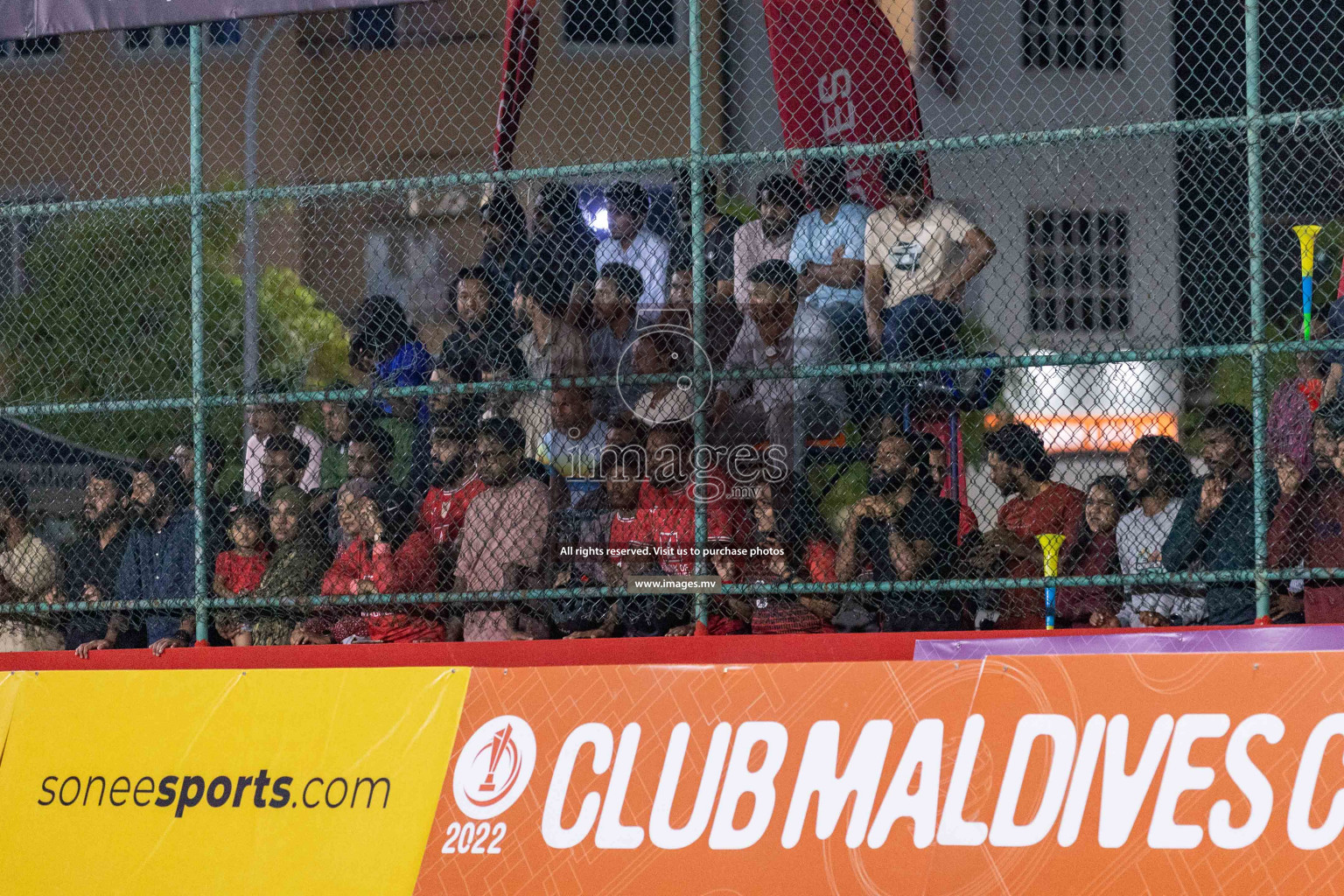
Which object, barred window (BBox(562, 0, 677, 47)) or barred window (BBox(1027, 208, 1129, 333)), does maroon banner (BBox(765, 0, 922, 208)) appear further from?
barred window (BBox(1027, 208, 1129, 333))

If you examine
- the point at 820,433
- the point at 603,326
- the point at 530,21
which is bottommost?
the point at 820,433

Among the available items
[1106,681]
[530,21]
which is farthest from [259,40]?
[1106,681]

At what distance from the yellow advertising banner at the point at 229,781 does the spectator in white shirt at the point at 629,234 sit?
85.7 inches

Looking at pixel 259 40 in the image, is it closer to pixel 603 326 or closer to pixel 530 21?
pixel 530 21

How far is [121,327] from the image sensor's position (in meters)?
6.48

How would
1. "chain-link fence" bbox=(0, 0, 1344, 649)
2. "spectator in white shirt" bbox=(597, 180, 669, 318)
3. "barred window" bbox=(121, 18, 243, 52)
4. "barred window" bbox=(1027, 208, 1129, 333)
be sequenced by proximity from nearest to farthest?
1. "chain-link fence" bbox=(0, 0, 1344, 649)
2. "spectator in white shirt" bbox=(597, 180, 669, 318)
3. "barred window" bbox=(121, 18, 243, 52)
4. "barred window" bbox=(1027, 208, 1129, 333)

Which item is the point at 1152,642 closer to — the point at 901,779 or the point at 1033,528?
A: the point at 1033,528

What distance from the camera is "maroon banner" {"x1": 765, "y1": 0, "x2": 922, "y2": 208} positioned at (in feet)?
22.3

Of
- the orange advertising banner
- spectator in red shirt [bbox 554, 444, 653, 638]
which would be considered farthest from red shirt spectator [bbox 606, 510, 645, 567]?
the orange advertising banner

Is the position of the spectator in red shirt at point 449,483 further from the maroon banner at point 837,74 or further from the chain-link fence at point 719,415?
the maroon banner at point 837,74

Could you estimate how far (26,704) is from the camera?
600 centimetres

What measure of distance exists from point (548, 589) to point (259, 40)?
21.0 ft

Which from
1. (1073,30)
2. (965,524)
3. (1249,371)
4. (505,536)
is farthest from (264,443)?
(1073,30)

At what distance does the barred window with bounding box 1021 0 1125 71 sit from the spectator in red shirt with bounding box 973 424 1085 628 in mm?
15600
